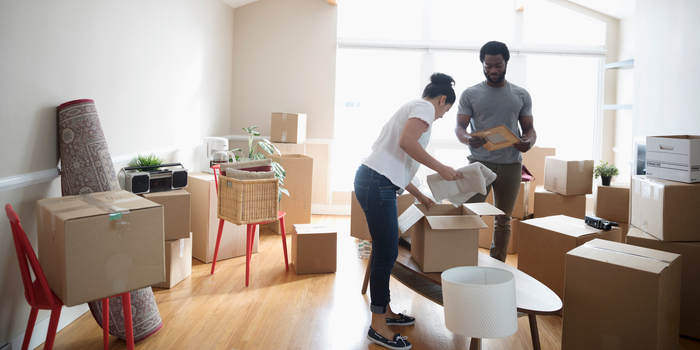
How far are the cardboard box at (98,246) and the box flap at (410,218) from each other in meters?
1.10

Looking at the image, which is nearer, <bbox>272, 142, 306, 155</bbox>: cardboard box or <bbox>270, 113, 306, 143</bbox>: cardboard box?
<bbox>270, 113, 306, 143</bbox>: cardboard box

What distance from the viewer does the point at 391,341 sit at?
2.20 m

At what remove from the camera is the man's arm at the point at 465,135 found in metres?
2.55

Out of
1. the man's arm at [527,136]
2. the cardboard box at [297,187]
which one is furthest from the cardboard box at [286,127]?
the man's arm at [527,136]

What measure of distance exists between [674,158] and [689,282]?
0.64 meters

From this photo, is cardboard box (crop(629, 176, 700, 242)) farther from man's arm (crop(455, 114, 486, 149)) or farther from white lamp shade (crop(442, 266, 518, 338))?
white lamp shade (crop(442, 266, 518, 338))

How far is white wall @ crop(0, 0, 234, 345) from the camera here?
6.75 feet

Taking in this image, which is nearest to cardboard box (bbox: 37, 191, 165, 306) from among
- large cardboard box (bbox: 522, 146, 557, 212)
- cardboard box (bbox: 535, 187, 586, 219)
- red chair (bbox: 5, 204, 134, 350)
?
red chair (bbox: 5, 204, 134, 350)

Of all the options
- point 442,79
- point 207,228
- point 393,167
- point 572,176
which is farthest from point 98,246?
point 572,176

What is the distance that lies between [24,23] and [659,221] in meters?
3.25

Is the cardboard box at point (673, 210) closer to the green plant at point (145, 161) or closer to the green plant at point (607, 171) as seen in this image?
the green plant at point (607, 171)

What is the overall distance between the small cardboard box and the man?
125 cm

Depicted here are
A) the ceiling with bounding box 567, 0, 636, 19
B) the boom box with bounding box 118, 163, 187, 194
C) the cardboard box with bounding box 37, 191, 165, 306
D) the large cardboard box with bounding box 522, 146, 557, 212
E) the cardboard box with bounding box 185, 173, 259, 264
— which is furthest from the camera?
the ceiling with bounding box 567, 0, 636, 19

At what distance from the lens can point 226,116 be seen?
5.23 m
